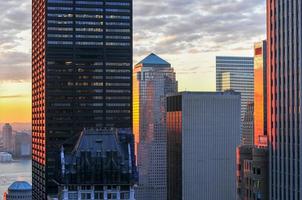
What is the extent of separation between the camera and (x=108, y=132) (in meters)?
134

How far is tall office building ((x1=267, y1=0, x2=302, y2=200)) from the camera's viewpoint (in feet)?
348

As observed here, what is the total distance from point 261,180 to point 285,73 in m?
20.6

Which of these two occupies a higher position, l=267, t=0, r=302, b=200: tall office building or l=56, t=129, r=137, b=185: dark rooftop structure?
l=267, t=0, r=302, b=200: tall office building

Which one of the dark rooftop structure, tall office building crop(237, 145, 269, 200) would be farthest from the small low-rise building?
tall office building crop(237, 145, 269, 200)

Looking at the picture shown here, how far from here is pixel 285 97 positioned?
→ 368 ft

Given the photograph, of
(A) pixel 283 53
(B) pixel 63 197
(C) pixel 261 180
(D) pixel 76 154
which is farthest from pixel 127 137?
(A) pixel 283 53

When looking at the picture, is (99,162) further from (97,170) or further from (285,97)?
(285,97)

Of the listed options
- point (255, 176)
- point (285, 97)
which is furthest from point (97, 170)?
point (285, 97)

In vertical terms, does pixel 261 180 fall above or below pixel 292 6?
below

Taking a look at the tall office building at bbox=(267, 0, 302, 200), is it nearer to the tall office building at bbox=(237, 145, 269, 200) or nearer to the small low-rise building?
the tall office building at bbox=(237, 145, 269, 200)

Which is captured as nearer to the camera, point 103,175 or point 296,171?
point 296,171

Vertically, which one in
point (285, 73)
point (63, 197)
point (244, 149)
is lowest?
point (63, 197)

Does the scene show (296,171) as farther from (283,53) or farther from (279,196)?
(283,53)

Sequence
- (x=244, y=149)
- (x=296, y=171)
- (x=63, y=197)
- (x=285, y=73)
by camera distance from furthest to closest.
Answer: (x=244, y=149) → (x=63, y=197) → (x=285, y=73) → (x=296, y=171)
